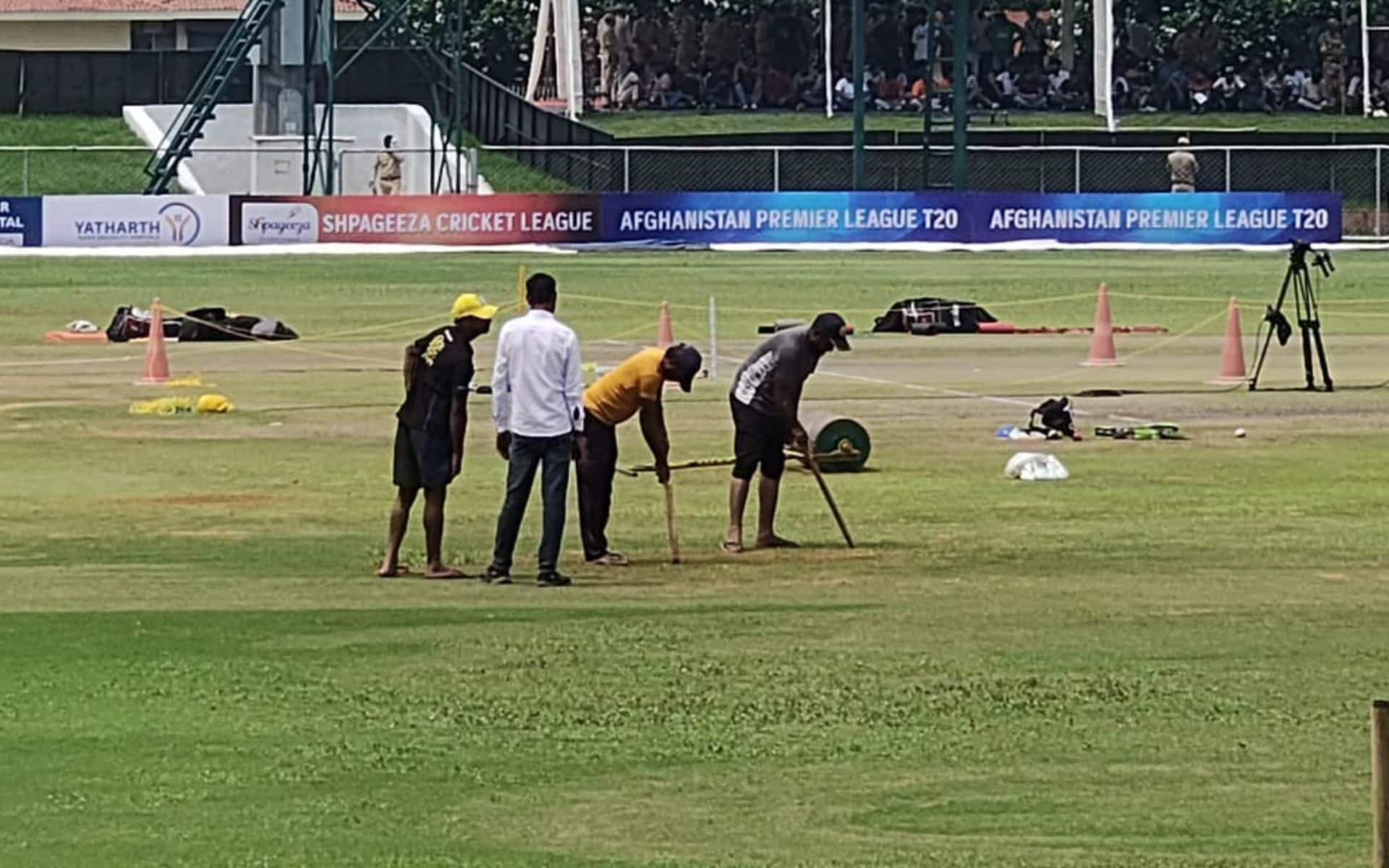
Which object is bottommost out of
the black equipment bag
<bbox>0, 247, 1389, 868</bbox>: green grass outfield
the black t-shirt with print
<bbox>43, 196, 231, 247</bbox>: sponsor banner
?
<bbox>0, 247, 1389, 868</bbox>: green grass outfield

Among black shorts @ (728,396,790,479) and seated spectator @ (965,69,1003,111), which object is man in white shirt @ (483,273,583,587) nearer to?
black shorts @ (728,396,790,479)

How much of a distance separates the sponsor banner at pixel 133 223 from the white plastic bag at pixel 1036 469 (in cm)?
4090

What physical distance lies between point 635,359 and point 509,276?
113 ft

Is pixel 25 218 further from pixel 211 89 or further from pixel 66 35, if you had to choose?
pixel 66 35

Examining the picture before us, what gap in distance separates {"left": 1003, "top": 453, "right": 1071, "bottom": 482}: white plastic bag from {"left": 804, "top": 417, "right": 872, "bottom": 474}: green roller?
3.87 feet

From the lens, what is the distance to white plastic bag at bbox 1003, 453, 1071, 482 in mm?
23500

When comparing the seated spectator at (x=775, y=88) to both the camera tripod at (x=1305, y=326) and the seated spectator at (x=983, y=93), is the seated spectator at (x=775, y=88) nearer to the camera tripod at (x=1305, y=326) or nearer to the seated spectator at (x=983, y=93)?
the seated spectator at (x=983, y=93)

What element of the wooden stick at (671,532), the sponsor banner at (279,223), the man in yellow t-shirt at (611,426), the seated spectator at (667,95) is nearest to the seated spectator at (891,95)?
the seated spectator at (667,95)

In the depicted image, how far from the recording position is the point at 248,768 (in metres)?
11.7

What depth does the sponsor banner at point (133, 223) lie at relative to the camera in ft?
205

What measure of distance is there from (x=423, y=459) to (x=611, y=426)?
4.67ft

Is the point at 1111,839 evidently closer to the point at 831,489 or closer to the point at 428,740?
the point at 428,740

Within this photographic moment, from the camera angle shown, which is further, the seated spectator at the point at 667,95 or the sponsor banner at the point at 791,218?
the seated spectator at the point at 667,95

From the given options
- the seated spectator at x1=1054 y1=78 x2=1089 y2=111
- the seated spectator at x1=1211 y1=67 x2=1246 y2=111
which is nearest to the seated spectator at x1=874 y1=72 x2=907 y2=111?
the seated spectator at x1=1054 y1=78 x2=1089 y2=111
